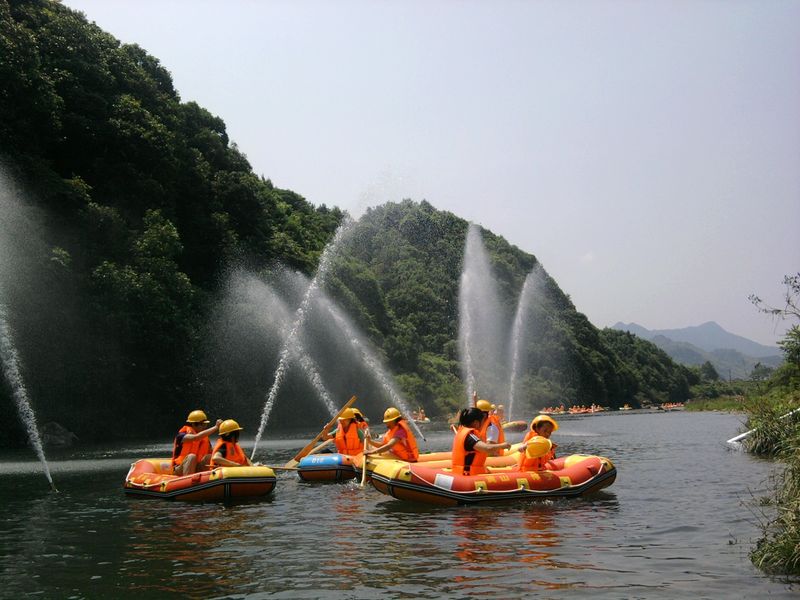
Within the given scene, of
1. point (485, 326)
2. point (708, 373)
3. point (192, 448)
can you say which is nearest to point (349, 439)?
point (192, 448)

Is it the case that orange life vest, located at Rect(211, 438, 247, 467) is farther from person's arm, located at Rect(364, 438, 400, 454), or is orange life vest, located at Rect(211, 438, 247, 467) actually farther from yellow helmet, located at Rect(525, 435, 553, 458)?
yellow helmet, located at Rect(525, 435, 553, 458)

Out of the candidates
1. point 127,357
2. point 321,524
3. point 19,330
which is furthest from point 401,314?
point 321,524

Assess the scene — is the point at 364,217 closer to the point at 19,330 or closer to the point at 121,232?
the point at 121,232

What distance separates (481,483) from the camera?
15062 millimetres

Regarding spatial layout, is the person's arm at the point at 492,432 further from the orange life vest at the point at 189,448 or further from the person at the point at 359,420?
the orange life vest at the point at 189,448

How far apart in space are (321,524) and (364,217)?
248ft

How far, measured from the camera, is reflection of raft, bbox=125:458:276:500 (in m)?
16.3

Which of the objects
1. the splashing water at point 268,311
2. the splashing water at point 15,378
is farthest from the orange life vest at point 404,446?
the splashing water at point 268,311

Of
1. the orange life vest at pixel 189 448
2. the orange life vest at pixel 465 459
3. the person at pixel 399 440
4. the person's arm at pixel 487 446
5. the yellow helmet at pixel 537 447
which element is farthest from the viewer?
the person at pixel 399 440

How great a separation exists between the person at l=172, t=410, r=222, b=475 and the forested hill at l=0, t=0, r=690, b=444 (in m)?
16.3

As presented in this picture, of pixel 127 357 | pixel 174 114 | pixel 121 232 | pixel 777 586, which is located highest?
pixel 174 114

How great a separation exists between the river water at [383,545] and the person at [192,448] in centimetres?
114

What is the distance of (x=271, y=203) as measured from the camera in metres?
60.1

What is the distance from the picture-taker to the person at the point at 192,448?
56.9 ft
